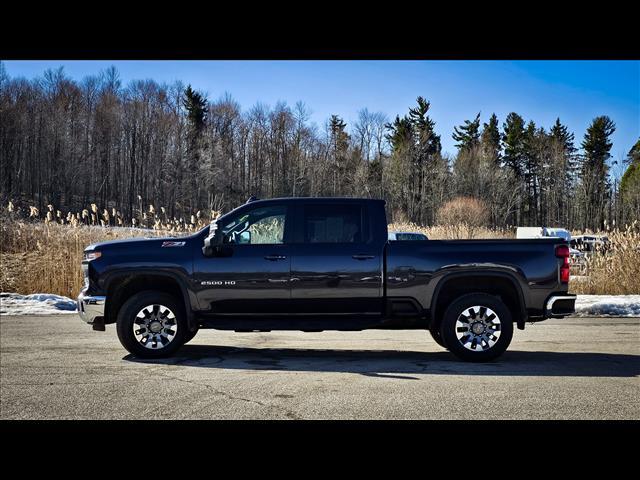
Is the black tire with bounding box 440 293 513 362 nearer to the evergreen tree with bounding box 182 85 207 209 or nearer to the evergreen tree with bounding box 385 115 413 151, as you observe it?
the evergreen tree with bounding box 385 115 413 151

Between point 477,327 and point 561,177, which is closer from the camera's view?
point 477,327

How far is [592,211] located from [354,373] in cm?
3253

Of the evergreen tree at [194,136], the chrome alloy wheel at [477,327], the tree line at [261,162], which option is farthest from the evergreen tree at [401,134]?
the chrome alloy wheel at [477,327]

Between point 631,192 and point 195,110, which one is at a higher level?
point 195,110

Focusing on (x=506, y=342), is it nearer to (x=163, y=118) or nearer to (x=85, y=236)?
(x=85, y=236)

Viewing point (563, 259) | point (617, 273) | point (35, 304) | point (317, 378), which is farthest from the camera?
point (617, 273)

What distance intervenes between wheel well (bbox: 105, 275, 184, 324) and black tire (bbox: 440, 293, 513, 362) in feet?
12.0

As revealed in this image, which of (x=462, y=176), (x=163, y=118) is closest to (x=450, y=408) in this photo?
(x=462, y=176)

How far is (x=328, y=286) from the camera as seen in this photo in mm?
8078

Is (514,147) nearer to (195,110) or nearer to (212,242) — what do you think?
(195,110)

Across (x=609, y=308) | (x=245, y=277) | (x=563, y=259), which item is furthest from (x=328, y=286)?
(x=609, y=308)

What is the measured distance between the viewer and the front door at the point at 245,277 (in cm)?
809

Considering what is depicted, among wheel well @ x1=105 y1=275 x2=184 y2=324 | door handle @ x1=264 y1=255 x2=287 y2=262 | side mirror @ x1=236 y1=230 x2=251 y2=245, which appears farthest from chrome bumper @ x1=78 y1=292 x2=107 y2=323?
door handle @ x1=264 y1=255 x2=287 y2=262

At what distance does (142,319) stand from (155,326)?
0.20m
